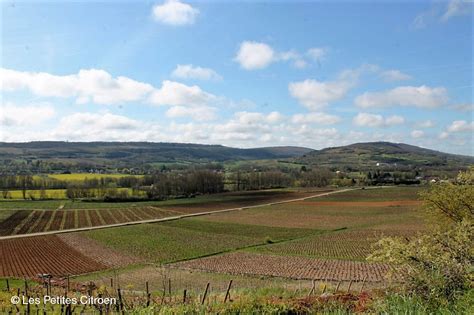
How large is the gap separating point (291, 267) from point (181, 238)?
25.0 metres

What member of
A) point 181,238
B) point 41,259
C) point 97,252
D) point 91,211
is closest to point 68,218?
point 91,211

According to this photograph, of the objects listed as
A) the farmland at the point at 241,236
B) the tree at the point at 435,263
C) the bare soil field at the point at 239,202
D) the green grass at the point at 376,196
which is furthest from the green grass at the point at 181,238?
the green grass at the point at 376,196

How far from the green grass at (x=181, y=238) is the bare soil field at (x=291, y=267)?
464 cm

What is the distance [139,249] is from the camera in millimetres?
50094

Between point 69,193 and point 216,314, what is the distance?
134 m

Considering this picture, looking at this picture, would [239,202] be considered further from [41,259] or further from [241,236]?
[41,259]

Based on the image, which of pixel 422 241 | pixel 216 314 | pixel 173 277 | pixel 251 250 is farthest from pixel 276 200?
pixel 216 314

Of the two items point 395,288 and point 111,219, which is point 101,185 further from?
point 395,288

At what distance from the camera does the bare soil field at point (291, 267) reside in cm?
3344

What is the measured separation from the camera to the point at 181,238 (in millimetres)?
59000

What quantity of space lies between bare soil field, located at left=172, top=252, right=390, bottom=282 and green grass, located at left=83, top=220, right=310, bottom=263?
15.2ft

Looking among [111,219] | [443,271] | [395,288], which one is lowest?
[111,219]

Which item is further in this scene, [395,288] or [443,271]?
[395,288]

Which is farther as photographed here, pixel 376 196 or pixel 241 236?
pixel 376 196
